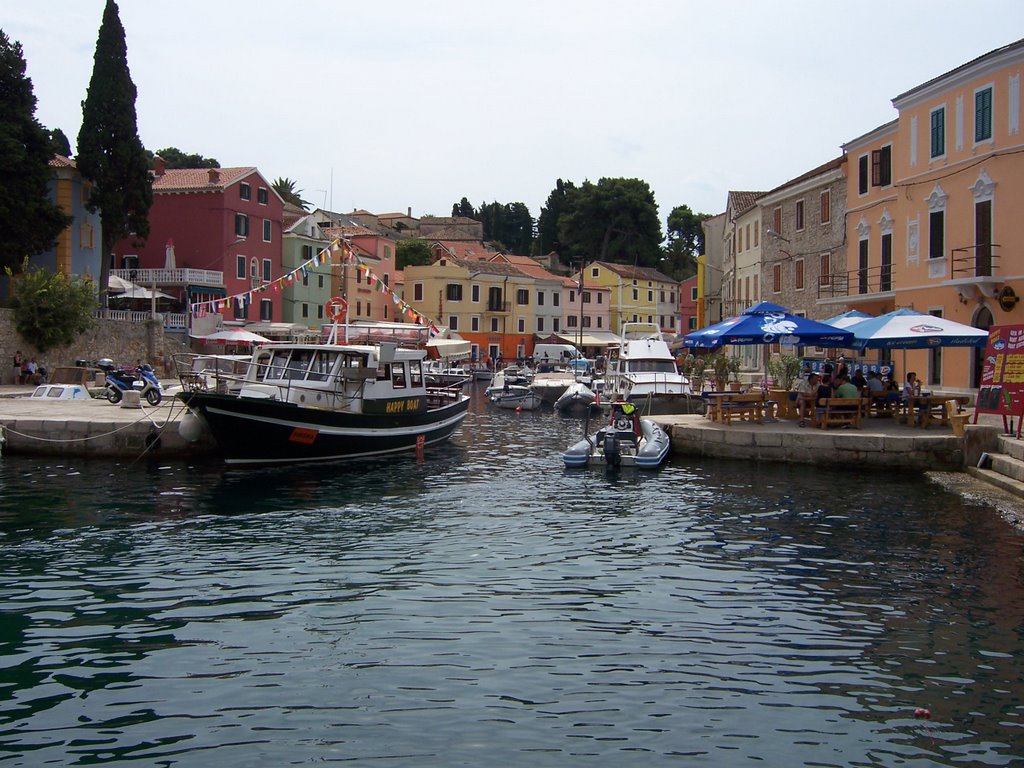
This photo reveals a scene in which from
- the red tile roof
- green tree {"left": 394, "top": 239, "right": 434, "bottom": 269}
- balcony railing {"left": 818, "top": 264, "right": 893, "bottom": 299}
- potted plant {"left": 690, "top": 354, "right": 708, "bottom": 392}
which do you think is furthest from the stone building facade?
green tree {"left": 394, "top": 239, "right": 434, "bottom": 269}

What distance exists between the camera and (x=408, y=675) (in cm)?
852

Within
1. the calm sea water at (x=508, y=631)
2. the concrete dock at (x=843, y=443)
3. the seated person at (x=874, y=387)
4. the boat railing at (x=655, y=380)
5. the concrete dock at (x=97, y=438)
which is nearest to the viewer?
the calm sea water at (x=508, y=631)

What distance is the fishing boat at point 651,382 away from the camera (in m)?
33.5

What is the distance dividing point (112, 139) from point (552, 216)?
80.2 m

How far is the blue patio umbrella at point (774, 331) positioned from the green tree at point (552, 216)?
9437 centimetres

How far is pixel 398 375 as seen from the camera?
84.1 ft

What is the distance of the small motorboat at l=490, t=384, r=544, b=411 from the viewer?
4372 cm

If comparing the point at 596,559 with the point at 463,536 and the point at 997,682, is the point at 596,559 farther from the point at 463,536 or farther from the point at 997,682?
the point at 997,682

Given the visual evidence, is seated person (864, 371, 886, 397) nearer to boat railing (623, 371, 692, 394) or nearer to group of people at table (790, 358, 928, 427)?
group of people at table (790, 358, 928, 427)

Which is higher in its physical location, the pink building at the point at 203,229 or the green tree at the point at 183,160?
the green tree at the point at 183,160

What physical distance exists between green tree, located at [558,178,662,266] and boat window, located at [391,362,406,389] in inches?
3104

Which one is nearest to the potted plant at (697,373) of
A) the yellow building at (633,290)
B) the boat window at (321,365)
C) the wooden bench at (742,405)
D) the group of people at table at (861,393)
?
the group of people at table at (861,393)

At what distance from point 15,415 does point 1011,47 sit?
94.0 feet

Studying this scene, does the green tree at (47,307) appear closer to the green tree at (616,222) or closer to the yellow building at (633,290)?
the yellow building at (633,290)
